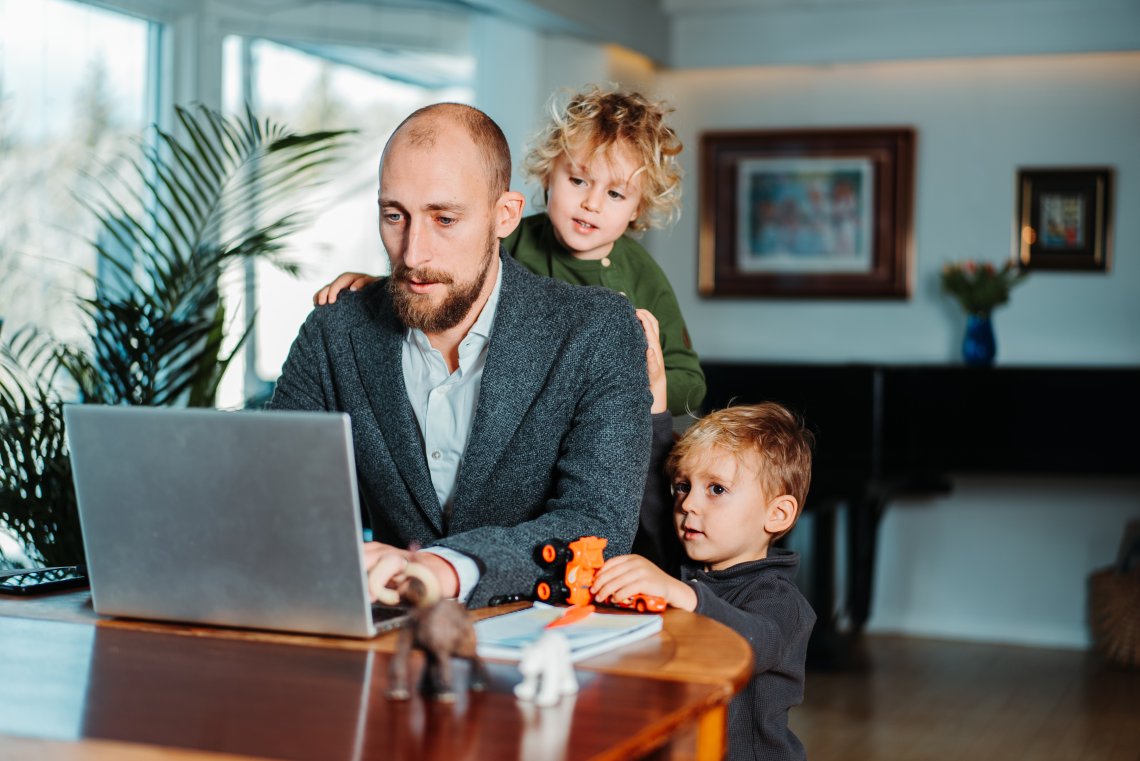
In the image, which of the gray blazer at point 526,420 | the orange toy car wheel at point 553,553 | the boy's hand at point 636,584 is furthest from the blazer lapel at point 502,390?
the boy's hand at point 636,584

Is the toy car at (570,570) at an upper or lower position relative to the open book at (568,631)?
upper

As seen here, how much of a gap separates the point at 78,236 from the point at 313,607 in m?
2.77

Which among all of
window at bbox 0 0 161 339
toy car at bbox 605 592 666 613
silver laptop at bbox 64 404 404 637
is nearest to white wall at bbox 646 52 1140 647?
window at bbox 0 0 161 339

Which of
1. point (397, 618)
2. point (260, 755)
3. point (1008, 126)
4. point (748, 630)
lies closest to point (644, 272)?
point (748, 630)

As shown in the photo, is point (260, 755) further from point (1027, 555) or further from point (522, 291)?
point (1027, 555)

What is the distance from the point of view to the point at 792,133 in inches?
230

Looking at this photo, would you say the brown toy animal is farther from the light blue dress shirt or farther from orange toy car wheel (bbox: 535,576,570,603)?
the light blue dress shirt

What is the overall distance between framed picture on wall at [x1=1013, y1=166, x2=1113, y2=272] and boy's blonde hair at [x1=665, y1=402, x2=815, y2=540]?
3.70 meters

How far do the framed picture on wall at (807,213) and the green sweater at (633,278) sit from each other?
3.15 meters

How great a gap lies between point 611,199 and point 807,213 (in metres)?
3.33

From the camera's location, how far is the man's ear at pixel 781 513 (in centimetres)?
218

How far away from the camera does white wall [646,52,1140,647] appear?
5531 mm

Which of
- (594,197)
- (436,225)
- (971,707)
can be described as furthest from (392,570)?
(971,707)

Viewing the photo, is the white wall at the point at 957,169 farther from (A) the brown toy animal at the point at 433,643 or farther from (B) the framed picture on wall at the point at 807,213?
(A) the brown toy animal at the point at 433,643
